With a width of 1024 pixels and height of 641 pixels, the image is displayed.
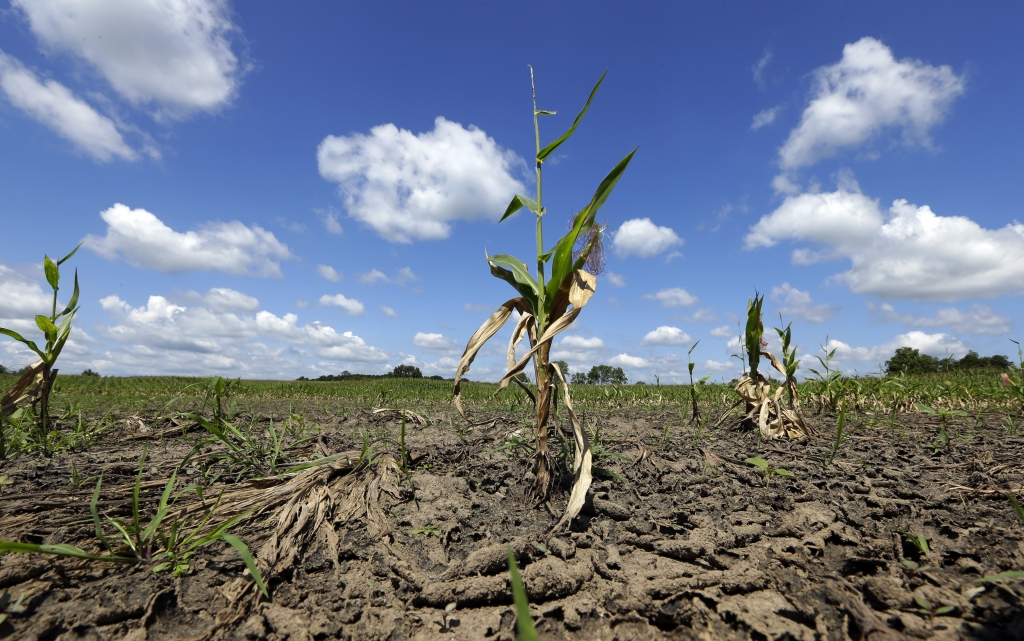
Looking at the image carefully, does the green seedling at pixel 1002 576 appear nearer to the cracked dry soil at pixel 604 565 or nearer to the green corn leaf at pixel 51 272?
the cracked dry soil at pixel 604 565

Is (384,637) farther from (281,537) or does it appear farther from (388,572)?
(281,537)

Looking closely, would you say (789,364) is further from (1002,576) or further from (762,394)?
(1002,576)

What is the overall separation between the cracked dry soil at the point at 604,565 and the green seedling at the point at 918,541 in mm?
22

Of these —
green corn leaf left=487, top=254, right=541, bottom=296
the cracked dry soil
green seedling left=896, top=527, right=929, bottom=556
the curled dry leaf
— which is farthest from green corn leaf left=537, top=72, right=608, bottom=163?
the curled dry leaf

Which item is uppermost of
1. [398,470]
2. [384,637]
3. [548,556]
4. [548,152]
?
[548,152]

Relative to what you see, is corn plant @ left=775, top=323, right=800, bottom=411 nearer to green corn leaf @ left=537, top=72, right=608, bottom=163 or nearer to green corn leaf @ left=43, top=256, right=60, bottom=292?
green corn leaf @ left=537, top=72, right=608, bottom=163

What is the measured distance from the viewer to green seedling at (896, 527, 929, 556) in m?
1.80

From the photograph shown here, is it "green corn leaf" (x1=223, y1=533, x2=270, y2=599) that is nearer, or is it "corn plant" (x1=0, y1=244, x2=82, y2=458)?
"green corn leaf" (x1=223, y1=533, x2=270, y2=599)

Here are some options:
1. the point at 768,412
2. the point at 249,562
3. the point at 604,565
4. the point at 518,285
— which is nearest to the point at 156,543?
the point at 249,562

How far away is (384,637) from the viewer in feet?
4.95

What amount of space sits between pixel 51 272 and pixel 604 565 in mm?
3705

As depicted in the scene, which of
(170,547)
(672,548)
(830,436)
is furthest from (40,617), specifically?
(830,436)

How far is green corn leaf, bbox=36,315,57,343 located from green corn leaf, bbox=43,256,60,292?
0.23 m

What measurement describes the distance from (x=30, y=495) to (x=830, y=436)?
5.26 meters
